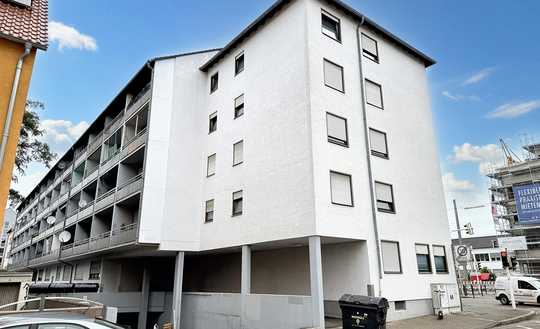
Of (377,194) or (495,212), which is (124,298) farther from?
(495,212)

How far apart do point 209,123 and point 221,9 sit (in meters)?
6.27

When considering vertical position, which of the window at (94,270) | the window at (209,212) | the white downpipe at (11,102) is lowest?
the window at (94,270)

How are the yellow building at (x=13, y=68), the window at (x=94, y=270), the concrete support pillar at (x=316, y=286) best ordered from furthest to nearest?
the window at (x=94, y=270) < the concrete support pillar at (x=316, y=286) < the yellow building at (x=13, y=68)

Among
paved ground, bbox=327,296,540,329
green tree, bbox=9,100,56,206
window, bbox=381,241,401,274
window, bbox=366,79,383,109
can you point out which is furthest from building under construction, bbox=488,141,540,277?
green tree, bbox=9,100,56,206

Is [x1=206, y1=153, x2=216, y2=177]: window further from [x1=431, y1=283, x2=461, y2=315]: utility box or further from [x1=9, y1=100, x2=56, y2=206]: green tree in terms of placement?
[x1=431, y1=283, x2=461, y2=315]: utility box

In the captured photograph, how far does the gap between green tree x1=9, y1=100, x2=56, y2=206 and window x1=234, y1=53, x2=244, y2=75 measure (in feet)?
33.7

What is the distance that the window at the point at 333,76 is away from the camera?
16.1 m

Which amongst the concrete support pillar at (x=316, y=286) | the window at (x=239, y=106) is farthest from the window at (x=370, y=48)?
the concrete support pillar at (x=316, y=286)

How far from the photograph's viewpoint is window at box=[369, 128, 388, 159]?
16.8 meters

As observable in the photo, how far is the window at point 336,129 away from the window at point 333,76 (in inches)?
59.0

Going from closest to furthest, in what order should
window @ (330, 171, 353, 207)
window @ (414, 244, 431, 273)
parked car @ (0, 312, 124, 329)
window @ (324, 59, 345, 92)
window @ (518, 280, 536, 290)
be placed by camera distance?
parked car @ (0, 312, 124, 329) < window @ (330, 171, 353, 207) < window @ (324, 59, 345, 92) < window @ (414, 244, 431, 273) < window @ (518, 280, 536, 290)

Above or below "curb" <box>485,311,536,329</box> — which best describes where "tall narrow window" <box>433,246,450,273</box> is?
above

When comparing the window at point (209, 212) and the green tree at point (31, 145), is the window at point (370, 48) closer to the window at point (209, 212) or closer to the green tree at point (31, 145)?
the window at point (209, 212)

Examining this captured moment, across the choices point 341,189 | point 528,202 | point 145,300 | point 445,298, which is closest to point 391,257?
point 445,298
